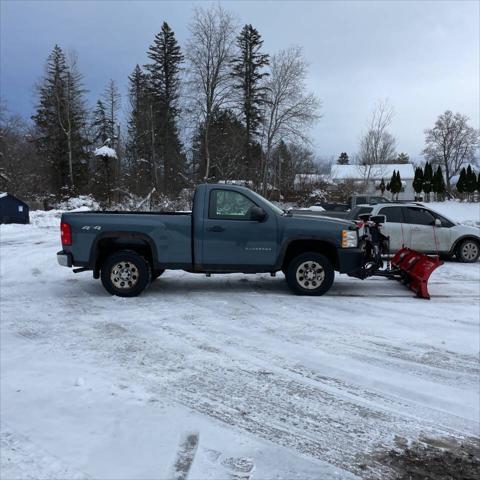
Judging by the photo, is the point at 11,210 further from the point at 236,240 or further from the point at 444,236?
the point at 444,236

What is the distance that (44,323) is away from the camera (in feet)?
19.8

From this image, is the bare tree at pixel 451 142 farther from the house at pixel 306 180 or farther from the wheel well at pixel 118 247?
the wheel well at pixel 118 247

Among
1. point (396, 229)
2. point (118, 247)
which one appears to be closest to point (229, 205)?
point (118, 247)

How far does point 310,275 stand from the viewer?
7.63m

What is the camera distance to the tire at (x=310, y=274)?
24.9 feet

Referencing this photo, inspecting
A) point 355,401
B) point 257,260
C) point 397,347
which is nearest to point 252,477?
point 355,401

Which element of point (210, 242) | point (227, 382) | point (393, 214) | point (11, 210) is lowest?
point (227, 382)

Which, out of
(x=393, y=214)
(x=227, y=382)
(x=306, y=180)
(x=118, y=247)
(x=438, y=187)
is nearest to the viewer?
(x=227, y=382)

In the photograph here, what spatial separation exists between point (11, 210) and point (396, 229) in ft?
61.9

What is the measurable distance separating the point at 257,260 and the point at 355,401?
12.8 feet

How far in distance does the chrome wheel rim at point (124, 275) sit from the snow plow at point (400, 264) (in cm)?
400

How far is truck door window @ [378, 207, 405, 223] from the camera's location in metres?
11.7

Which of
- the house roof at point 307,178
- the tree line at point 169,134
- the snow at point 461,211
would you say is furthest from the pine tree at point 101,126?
the snow at point 461,211

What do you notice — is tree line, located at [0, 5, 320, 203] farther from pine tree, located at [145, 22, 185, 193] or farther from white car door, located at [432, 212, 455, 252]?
white car door, located at [432, 212, 455, 252]
